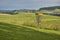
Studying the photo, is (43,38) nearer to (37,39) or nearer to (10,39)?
(37,39)

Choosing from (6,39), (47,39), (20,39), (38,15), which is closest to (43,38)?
(47,39)

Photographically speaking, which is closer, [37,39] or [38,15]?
[37,39]

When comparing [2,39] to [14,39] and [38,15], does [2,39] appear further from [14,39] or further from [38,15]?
[38,15]

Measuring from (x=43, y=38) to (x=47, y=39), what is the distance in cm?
46

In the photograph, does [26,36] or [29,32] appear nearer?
[26,36]

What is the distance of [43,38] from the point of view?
44.8 feet

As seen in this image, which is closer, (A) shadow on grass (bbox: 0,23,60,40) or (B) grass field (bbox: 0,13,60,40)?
(A) shadow on grass (bbox: 0,23,60,40)

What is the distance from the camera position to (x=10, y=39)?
13.4 metres

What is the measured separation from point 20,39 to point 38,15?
6.86 metres

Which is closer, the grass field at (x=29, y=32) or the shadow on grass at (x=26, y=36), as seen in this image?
the shadow on grass at (x=26, y=36)

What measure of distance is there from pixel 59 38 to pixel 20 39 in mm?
3049

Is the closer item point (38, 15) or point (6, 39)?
point (6, 39)

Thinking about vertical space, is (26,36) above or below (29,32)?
above

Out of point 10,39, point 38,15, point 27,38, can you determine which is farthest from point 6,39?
point 38,15
